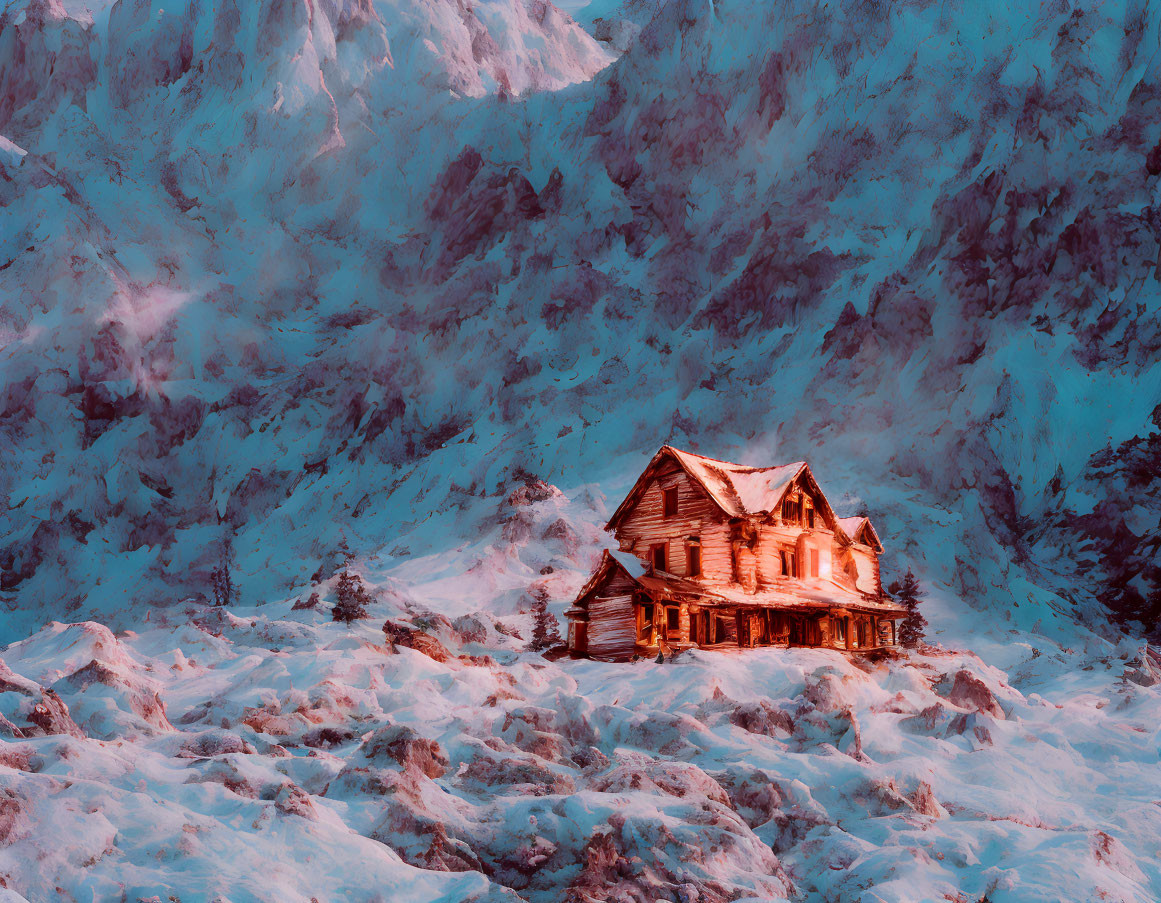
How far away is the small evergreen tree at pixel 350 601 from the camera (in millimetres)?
44781

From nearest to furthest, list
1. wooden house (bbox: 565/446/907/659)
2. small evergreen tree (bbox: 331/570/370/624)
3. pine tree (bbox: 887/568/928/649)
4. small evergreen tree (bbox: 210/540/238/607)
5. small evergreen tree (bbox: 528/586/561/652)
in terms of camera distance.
A: 1. wooden house (bbox: 565/446/907/659)
2. small evergreen tree (bbox: 528/586/561/652)
3. small evergreen tree (bbox: 331/570/370/624)
4. pine tree (bbox: 887/568/928/649)
5. small evergreen tree (bbox: 210/540/238/607)

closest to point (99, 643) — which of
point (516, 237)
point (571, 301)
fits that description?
point (571, 301)

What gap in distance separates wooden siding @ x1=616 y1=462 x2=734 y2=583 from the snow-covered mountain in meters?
8.10

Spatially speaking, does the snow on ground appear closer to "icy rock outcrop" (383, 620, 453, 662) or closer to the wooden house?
"icy rock outcrop" (383, 620, 453, 662)

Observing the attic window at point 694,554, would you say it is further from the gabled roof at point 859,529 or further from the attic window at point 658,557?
the gabled roof at point 859,529

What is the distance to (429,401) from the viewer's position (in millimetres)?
88938

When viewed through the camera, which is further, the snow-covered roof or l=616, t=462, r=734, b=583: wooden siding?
the snow-covered roof

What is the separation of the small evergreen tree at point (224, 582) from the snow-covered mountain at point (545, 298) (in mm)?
993

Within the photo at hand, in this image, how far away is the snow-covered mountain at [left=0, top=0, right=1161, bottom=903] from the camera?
63.9 m

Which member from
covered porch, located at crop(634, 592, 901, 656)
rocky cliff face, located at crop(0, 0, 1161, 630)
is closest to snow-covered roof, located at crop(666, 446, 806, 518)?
covered porch, located at crop(634, 592, 901, 656)

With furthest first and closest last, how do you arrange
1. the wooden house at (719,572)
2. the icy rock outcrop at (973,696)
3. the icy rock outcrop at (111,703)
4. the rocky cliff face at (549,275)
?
1. the rocky cliff face at (549,275)
2. the wooden house at (719,572)
3. the icy rock outcrop at (973,696)
4. the icy rock outcrop at (111,703)

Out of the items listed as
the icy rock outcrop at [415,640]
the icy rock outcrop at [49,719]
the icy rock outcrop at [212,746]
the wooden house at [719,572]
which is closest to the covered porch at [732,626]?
the wooden house at [719,572]

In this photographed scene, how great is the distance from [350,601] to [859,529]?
25.2m

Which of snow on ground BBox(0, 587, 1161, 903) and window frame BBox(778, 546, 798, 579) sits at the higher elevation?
window frame BBox(778, 546, 798, 579)
